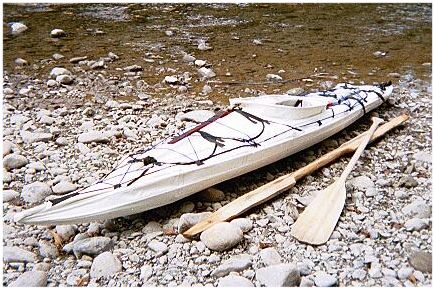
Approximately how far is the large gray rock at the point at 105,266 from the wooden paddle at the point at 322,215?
1.06 m

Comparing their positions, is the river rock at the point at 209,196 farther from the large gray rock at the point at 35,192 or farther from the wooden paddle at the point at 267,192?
the large gray rock at the point at 35,192

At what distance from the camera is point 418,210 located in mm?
3061

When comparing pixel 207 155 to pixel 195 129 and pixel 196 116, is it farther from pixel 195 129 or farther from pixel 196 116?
pixel 196 116

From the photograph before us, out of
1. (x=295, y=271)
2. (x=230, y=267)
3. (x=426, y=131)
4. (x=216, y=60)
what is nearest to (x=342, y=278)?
(x=295, y=271)

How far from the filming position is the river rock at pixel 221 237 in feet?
8.95

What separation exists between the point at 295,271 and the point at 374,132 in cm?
197

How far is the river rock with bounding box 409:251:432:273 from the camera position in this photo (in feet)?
8.48

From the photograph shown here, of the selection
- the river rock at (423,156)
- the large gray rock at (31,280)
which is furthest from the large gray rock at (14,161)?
the river rock at (423,156)

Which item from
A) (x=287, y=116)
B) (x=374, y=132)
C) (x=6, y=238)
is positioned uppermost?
(x=287, y=116)

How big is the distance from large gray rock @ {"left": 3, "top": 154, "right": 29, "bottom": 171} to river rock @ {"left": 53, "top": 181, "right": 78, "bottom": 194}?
0.47 m

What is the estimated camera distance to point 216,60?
20.3 ft

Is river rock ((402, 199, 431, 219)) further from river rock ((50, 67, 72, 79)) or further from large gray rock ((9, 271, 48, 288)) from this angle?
river rock ((50, 67, 72, 79))

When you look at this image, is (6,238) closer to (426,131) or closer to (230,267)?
(230,267)

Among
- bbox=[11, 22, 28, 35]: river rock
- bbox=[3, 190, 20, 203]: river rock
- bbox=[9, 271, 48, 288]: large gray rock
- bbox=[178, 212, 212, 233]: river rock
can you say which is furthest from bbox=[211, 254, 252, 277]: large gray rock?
bbox=[11, 22, 28, 35]: river rock
